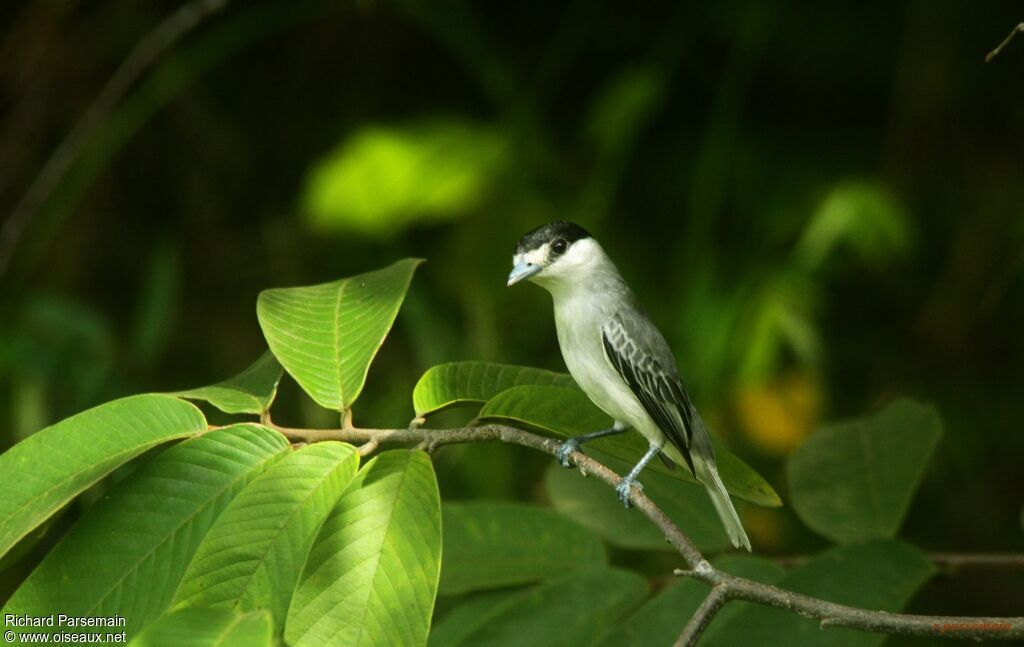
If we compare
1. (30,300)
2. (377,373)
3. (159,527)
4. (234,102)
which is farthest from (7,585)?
(159,527)

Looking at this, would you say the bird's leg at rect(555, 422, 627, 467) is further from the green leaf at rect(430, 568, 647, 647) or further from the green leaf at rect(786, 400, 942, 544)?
the green leaf at rect(786, 400, 942, 544)

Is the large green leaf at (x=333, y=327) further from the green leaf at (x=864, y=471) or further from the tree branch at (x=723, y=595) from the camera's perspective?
the green leaf at (x=864, y=471)

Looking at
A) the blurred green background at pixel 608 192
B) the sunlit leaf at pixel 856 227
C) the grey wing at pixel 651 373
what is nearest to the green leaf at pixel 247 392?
the grey wing at pixel 651 373

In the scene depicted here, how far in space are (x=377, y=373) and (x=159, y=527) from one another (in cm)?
288

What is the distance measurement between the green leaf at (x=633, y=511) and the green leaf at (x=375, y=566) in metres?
0.65

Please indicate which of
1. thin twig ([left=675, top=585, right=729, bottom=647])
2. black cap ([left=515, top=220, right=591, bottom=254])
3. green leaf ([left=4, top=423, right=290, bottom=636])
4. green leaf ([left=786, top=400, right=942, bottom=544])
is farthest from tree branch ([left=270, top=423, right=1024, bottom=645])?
black cap ([left=515, top=220, right=591, bottom=254])

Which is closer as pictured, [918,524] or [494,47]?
[918,524]

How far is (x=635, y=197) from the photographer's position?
3.96 m

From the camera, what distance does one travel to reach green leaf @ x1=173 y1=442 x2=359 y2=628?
116 centimetres

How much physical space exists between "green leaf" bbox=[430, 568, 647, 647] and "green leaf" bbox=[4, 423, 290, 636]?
51 cm

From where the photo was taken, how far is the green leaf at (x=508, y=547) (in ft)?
5.82

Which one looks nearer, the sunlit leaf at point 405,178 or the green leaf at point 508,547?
the green leaf at point 508,547

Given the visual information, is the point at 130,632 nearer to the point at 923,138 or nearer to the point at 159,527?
the point at 159,527

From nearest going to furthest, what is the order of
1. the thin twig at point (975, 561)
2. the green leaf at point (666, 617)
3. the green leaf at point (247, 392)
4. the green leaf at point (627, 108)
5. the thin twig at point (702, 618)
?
the thin twig at point (702, 618) → the green leaf at point (247, 392) → the green leaf at point (666, 617) → the thin twig at point (975, 561) → the green leaf at point (627, 108)
